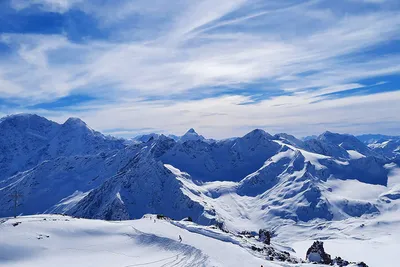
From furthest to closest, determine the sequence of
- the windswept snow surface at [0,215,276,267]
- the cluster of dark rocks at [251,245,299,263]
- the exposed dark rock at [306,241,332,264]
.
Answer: the exposed dark rock at [306,241,332,264], the windswept snow surface at [0,215,276,267], the cluster of dark rocks at [251,245,299,263]

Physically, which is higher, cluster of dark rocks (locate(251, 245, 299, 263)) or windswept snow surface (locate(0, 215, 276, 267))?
windswept snow surface (locate(0, 215, 276, 267))

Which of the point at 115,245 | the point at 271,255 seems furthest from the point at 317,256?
the point at 115,245

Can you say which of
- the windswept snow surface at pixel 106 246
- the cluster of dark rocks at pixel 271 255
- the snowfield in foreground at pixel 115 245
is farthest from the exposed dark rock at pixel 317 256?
the windswept snow surface at pixel 106 246

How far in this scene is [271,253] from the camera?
212 ft

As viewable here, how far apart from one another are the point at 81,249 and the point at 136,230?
12890 mm

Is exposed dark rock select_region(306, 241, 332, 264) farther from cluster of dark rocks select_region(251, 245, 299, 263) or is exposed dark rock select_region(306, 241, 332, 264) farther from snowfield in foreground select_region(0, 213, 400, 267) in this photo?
snowfield in foreground select_region(0, 213, 400, 267)

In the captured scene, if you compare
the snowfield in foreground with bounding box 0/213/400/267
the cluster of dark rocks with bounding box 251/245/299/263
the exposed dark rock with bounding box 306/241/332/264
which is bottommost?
the exposed dark rock with bounding box 306/241/332/264

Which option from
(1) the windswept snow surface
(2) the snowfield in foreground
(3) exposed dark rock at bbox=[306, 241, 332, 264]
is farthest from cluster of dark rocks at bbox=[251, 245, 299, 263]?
(3) exposed dark rock at bbox=[306, 241, 332, 264]

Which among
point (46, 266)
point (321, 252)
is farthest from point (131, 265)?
point (321, 252)

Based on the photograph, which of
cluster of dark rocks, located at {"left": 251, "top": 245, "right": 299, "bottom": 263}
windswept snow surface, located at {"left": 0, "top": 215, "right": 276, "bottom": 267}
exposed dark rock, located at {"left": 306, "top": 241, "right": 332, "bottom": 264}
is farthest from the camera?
exposed dark rock, located at {"left": 306, "top": 241, "right": 332, "bottom": 264}

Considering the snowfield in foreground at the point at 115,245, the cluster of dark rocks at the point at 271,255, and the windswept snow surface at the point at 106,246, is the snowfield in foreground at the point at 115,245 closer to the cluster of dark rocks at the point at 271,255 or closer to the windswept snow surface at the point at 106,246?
the windswept snow surface at the point at 106,246

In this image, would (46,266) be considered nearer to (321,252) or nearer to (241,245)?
(241,245)

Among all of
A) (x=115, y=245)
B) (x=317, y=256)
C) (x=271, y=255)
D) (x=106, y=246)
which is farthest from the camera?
(x=115, y=245)

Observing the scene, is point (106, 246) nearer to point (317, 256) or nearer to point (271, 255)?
point (271, 255)
